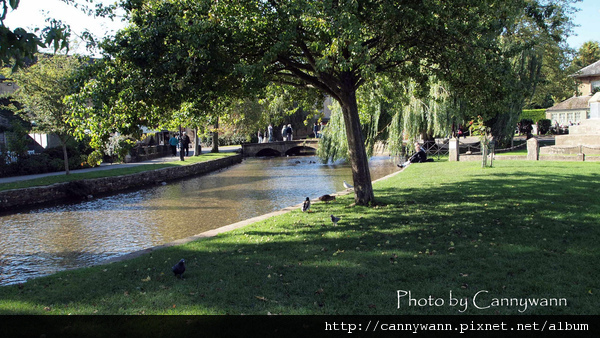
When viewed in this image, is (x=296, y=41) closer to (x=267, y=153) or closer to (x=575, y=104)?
(x=267, y=153)

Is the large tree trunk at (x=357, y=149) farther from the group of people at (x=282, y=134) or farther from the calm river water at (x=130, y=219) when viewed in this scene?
the group of people at (x=282, y=134)

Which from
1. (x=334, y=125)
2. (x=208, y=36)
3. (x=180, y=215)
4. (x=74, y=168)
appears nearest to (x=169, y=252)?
(x=208, y=36)

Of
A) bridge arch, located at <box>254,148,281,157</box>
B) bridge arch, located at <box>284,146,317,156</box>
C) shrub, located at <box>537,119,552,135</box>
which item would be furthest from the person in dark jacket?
shrub, located at <box>537,119,552,135</box>

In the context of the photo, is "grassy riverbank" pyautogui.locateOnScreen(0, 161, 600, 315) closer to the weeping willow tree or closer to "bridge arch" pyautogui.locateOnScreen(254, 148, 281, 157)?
the weeping willow tree

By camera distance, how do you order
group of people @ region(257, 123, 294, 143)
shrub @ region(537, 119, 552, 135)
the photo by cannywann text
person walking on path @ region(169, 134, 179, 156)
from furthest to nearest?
group of people @ region(257, 123, 294, 143) < shrub @ region(537, 119, 552, 135) < person walking on path @ region(169, 134, 179, 156) < the photo by cannywann text

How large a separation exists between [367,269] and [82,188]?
1580 centimetres

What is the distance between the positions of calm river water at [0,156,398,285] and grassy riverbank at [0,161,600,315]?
2834 millimetres

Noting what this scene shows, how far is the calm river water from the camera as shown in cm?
945

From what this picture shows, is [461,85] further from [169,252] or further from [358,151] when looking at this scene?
[169,252]

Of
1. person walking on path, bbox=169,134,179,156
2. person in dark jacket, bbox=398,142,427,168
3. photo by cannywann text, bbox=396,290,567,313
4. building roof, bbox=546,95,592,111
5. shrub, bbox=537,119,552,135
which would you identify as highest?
building roof, bbox=546,95,592,111

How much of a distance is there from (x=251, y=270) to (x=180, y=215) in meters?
8.39

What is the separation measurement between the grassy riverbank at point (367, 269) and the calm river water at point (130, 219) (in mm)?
2834

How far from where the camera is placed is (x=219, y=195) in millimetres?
18031

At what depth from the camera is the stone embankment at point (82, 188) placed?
16138 millimetres
